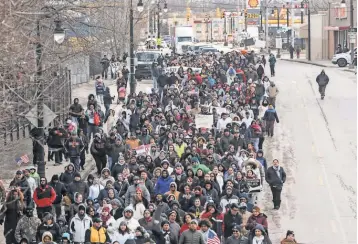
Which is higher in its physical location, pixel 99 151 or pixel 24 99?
pixel 24 99

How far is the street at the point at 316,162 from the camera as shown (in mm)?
21056

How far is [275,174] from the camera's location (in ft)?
72.9

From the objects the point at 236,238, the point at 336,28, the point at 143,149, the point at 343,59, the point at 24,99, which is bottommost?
the point at 236,238

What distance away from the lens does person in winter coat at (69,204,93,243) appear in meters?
17.0

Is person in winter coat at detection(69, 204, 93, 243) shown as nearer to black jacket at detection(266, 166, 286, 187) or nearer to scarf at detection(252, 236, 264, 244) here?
scarf at detection(252, 236, 264, 244)

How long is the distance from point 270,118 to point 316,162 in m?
3.81

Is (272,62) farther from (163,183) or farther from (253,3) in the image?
(163,183)

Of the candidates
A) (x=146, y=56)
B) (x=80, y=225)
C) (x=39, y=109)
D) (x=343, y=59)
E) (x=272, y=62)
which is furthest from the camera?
(x=343, y=59)

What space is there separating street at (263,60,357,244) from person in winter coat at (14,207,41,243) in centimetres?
502

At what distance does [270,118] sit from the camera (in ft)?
106

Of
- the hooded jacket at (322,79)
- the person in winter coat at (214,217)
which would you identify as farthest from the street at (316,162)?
the person in winter coat at (214,217)

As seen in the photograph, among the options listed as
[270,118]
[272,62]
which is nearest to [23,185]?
[270,118]

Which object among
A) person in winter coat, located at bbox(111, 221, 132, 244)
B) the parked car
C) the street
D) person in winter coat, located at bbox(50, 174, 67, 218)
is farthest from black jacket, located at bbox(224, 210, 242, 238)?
the parked car

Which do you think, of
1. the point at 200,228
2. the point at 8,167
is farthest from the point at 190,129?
the point at 200,228
